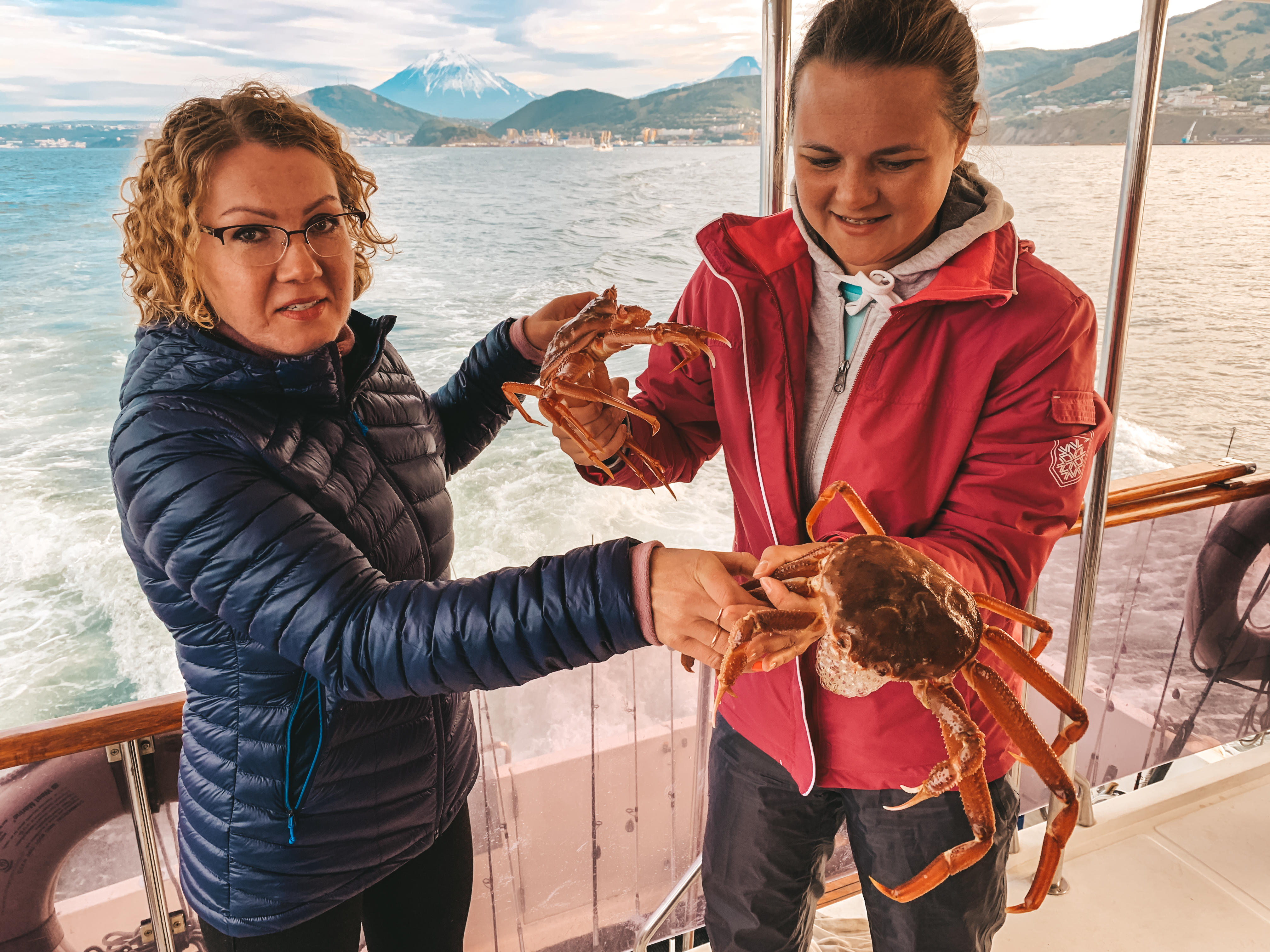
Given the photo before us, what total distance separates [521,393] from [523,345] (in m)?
0.14

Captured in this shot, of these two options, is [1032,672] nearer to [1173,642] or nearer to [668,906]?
[668,906]

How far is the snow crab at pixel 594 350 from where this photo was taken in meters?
1.02

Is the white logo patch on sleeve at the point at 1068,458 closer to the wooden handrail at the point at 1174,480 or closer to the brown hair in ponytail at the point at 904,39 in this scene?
the brown hair in ponytail at the point at 904,39

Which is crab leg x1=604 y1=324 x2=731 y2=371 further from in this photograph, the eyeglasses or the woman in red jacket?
the eyeglasses

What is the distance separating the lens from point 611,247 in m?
13.2

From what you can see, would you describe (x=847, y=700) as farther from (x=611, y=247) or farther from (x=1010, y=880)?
(x=611, y=247)

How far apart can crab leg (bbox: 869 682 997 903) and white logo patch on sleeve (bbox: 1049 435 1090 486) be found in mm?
328

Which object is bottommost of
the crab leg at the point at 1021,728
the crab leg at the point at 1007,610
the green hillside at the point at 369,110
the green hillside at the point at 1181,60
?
the crab leg at the point at 1021,728

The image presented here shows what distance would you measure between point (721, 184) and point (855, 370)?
15547mm

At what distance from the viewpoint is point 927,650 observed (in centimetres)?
80

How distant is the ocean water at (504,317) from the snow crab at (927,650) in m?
0.68

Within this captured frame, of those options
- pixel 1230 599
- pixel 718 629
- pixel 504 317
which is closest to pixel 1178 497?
pixel 1230 599

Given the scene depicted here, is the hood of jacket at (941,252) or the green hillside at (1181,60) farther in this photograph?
the green hillside at (1181,60)

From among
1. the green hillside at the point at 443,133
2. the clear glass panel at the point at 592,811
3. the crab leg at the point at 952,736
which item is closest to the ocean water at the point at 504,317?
the clear glass panel at the point at 592,811
